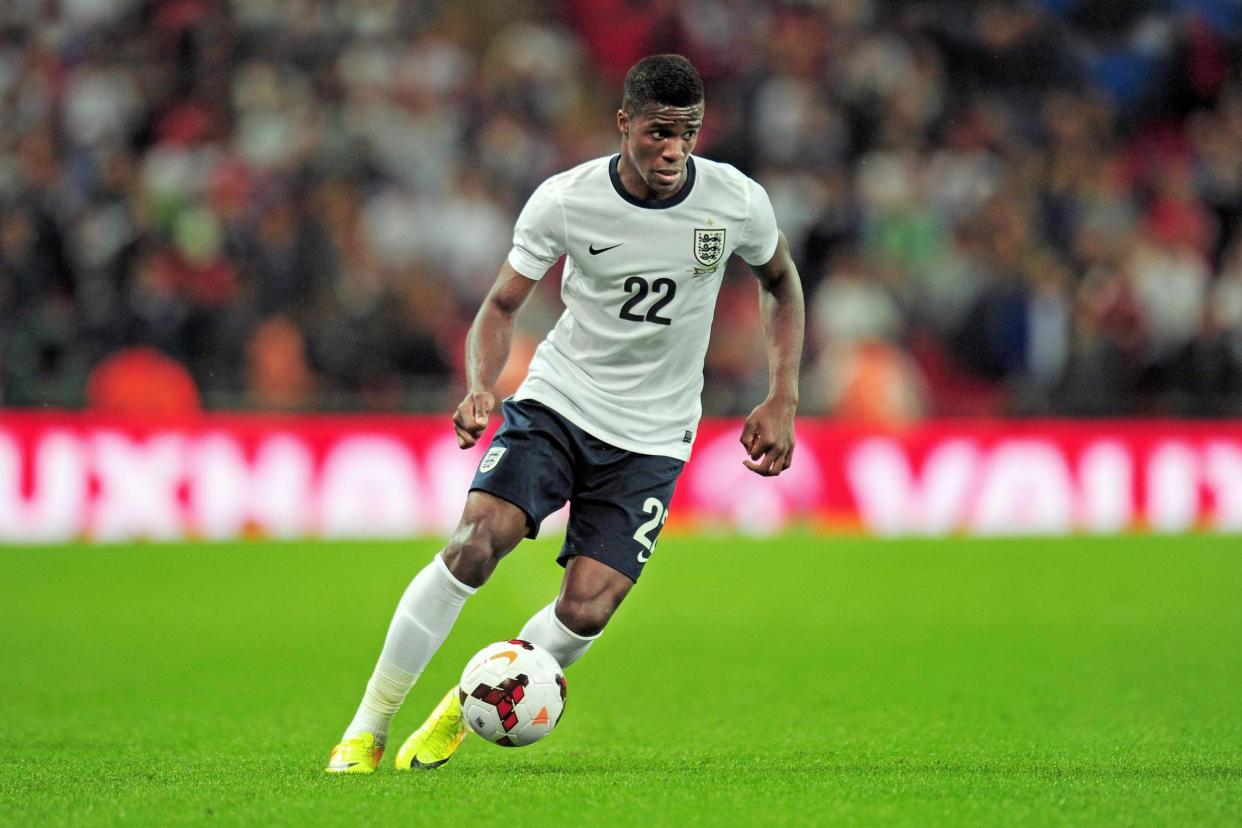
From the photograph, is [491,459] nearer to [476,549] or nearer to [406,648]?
[476,549]

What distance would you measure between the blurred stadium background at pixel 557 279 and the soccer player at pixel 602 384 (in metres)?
9.38

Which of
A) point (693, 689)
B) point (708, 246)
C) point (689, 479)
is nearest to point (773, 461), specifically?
point (708, 246)

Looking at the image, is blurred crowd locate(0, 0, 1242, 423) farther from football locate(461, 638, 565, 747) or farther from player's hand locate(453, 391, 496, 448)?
player's hand locate(453, 391, 496, 448)

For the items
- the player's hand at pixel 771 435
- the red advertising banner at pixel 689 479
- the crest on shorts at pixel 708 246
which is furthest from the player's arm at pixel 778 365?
the red advertising banner at pixel 689 479

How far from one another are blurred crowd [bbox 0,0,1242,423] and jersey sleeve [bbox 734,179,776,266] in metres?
9.49

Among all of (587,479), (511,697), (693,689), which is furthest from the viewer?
(693,689)

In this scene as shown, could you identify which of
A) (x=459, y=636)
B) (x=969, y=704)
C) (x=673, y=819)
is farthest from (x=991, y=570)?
(x=673, y=819)

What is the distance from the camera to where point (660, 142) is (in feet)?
19.0

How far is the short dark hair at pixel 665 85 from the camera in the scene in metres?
5.70

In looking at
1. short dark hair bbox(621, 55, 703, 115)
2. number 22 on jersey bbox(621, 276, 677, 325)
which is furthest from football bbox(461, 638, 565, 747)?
short dark hair bbox(621, 55, 703, 115)

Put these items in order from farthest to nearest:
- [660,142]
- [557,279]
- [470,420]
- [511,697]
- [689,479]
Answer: [557,279] < [689,479] < [660,142] < [511,697] < [470,420]

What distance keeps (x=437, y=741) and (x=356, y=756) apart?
32cm

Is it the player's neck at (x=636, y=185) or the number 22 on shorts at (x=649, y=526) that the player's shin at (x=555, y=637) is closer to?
the number 22 on shorts at (x=649, y=526)

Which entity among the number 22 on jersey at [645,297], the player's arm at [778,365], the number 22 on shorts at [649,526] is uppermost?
the number 22 on jersey at [645,297]
